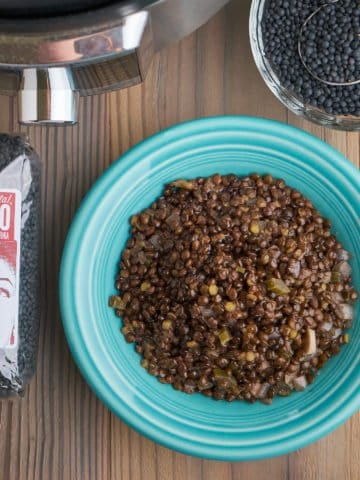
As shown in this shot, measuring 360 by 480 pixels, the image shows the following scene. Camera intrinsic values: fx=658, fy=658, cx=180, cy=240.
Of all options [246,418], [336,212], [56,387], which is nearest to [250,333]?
[246,418]

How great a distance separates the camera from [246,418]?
3.91ft

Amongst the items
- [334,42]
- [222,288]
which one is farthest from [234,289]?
[334,42]

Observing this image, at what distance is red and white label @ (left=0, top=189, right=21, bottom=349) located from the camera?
44.0 inches

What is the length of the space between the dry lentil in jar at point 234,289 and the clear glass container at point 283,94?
139 mm

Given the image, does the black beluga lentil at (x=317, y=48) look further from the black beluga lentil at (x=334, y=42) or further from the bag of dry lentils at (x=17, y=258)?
the bag of dry lentils at (x=17, y=258)

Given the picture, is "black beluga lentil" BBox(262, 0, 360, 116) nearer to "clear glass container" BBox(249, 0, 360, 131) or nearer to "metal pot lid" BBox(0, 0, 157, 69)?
"clear glass container" BBox(249, 0, 360, 131)

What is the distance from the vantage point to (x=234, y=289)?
1.14 meters

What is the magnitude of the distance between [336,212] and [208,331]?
33 cm

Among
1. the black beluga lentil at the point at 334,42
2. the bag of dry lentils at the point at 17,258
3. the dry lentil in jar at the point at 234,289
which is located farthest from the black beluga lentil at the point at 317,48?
the bag of dry lentils at the point at 17,258

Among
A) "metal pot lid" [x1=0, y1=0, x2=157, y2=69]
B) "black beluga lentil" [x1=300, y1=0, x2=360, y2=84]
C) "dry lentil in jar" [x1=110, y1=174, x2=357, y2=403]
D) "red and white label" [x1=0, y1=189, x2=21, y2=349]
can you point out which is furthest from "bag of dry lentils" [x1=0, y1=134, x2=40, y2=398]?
"black beluga lentil" [x1=300, y1=0, x2=360, y2=84]

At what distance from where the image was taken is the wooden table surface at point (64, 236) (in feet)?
4.17

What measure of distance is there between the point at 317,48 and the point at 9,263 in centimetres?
66

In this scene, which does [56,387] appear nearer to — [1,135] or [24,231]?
[24,231]

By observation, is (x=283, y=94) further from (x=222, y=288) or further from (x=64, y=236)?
(x=64, y=236)
